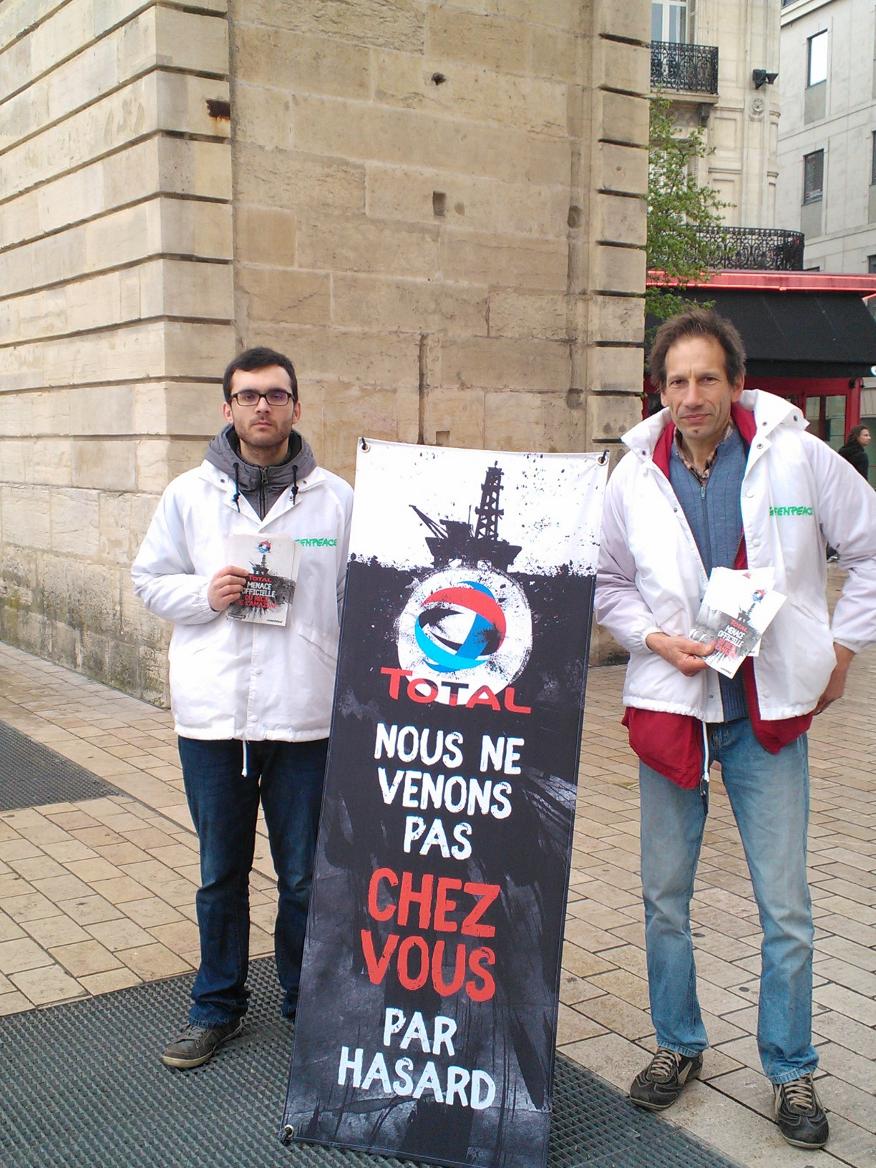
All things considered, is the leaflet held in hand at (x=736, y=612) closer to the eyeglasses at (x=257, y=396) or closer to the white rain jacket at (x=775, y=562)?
the white rain jacket at (x=775, y=562)

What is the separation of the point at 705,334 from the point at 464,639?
3.24 ft

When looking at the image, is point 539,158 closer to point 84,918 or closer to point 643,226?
point 643,226

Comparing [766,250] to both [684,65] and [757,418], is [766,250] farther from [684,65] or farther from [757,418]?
[757,418]

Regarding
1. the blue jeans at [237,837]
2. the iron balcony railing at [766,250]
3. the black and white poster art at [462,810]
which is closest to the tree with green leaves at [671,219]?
the iron balcony railing at [766,250]

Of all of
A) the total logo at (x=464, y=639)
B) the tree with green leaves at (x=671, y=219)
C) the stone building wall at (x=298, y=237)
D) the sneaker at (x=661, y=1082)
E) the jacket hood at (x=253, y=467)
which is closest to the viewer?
the total logo at (x=464, y=639)

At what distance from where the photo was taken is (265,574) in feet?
11.9

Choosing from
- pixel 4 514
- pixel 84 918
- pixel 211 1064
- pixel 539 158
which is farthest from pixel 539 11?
pixel 211 1064

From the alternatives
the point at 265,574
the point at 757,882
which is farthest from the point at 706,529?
the point at 265,574

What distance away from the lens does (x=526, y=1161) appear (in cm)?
318

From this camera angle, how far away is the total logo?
130 inches

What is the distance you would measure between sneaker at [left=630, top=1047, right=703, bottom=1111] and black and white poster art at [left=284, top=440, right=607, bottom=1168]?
1.48ft

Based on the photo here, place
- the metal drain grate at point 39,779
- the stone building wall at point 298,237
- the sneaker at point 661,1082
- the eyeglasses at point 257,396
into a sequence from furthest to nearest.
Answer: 1. the stone building wall at point 298,237
2. the metal drain grate at point 39,779
3. the eyeglasses at point 257,396
4. the sneaker at point 661,1082

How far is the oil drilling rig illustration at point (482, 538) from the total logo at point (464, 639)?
0.10 feet

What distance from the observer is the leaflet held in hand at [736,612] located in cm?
319
